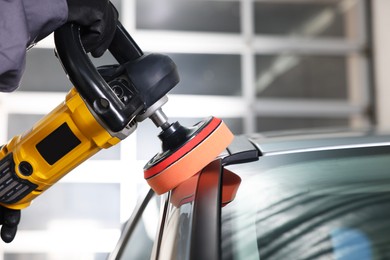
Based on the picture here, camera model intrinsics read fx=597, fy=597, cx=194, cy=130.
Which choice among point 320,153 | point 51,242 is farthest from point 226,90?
point 320,153

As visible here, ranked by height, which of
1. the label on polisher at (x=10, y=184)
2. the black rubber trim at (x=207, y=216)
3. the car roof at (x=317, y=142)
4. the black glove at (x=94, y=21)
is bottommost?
the black rubber trim at (x=207, y=216)

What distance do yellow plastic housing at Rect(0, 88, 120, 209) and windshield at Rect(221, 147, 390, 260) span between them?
329 millimetres

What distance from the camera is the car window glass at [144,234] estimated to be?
2.05 meters

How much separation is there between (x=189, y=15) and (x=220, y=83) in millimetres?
724

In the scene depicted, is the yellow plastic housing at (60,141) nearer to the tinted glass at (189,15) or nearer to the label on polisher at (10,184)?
the label on polisher at (10,184)

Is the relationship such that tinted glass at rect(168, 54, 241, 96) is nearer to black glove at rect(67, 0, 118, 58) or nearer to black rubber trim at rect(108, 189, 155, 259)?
black rubber trim at rect(108, 189, 155, 259)

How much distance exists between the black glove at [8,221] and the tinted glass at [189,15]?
4255 mm

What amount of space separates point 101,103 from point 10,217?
0.44m

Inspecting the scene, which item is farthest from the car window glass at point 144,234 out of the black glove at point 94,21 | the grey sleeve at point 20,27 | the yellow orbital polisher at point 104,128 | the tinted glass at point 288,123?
the tinted glass at point 288,123

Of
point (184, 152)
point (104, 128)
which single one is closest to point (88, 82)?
point (104, 128)

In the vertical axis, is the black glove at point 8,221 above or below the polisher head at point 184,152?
below

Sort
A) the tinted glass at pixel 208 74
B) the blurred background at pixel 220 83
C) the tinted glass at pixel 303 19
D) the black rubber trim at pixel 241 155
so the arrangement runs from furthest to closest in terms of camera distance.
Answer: the tinted glass at pixel 303 19, the tinted glass at pixel 208 74, the blurred background at pixel 220 83, the black rubber trim at pixel 241 155

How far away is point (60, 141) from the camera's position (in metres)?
1.33

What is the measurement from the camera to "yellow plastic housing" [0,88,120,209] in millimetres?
1290
